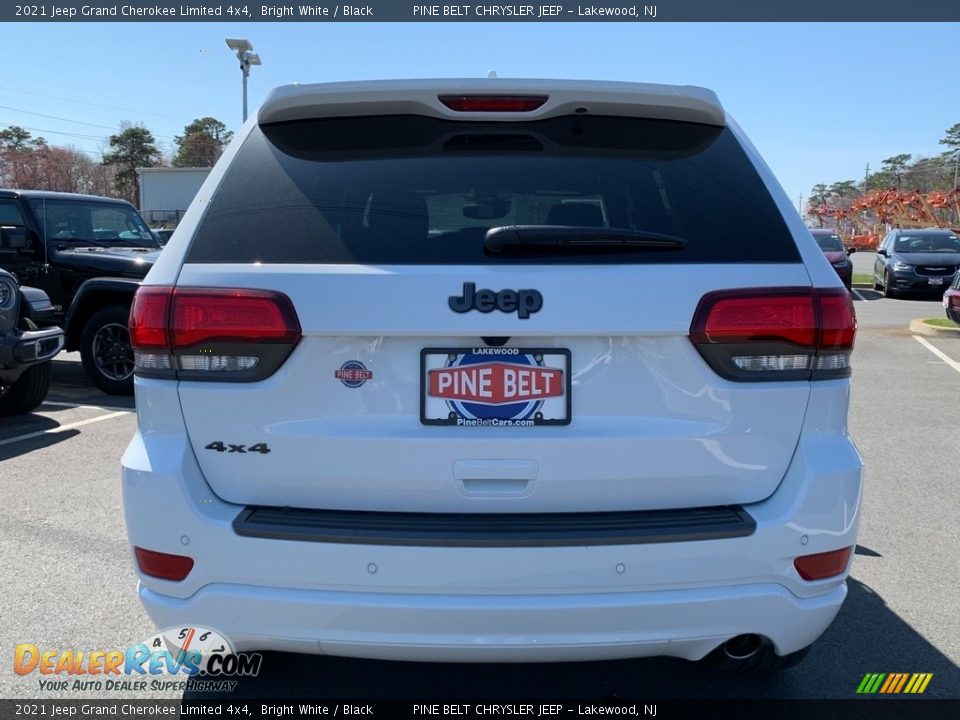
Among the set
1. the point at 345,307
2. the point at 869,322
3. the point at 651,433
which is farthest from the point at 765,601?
the point at 869,322

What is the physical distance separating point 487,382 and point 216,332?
2.36ft

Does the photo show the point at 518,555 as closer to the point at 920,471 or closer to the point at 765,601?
the point at 765,601

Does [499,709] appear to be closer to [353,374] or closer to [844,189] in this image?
[353,374]

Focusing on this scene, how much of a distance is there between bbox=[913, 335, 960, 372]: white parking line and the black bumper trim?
29.4 feet

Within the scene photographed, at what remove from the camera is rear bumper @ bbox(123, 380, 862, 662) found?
2.08m

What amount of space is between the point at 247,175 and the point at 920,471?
16.0ft

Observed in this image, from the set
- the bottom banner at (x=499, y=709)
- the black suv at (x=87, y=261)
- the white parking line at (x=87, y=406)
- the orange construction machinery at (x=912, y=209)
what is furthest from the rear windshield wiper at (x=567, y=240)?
the orange construction machinery at (x=912, y=209)

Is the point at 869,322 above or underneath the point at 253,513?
underneath

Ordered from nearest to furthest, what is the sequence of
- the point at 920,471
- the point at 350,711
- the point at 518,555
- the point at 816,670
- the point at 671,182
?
the point at 518,555 < the point at 671,182 < the point at 350,711 < the point at 816,670 < the point at 920,471

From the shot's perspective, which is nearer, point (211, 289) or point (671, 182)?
point (211, 289)

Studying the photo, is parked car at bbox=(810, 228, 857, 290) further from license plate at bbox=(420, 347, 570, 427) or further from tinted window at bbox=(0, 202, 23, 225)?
license plate at bbox=(420, 347, 570, 427)

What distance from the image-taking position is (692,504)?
2.18 meters

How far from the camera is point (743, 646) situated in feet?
7.69

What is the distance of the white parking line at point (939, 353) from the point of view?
9.95 m
